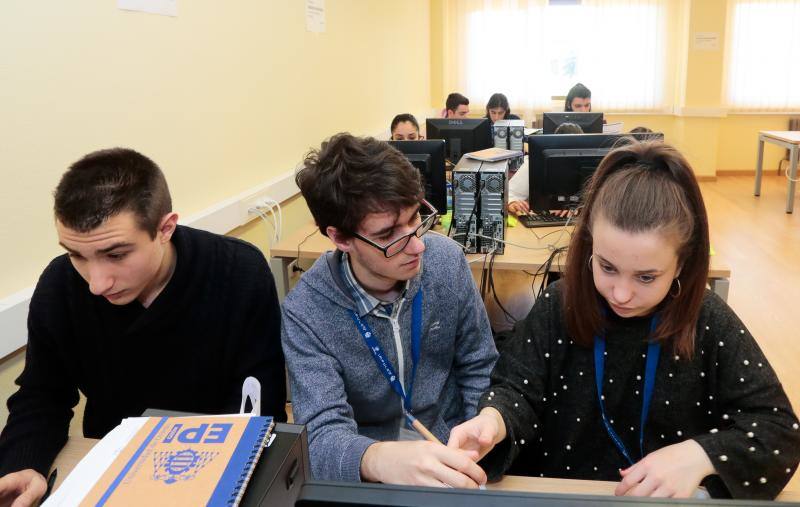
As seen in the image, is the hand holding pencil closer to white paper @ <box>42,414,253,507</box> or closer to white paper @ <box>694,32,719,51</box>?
white paper @ <box>42,414,253,507</box>

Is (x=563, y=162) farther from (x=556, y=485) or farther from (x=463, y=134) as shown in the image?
(x=556, y=485)

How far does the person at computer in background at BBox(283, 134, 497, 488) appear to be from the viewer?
4.06 ft

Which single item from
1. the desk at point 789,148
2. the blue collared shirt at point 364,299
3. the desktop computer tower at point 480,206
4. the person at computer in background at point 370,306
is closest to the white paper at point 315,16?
the desktop computer tower at point 480,206

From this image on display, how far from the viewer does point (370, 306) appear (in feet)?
4.16

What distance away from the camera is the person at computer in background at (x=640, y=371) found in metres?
0.98

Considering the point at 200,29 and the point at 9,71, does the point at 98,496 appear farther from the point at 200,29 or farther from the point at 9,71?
the point at 200,29

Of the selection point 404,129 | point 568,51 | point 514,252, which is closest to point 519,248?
point 514,252

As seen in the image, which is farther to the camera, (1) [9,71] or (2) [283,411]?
(1) [9,71]

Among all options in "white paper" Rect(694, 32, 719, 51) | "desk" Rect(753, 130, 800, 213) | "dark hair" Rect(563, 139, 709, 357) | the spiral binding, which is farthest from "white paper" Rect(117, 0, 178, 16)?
"white paper" Rect(694, 32, 719, 51)

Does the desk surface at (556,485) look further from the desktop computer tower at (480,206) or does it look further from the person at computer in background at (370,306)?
the desktop computer tower at (480,206)

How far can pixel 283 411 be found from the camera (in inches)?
55.0

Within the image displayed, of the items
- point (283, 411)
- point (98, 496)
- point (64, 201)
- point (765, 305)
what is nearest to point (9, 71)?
point (64, 201)

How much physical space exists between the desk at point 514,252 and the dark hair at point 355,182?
0.97 meters

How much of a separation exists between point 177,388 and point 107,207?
17.9 inches
